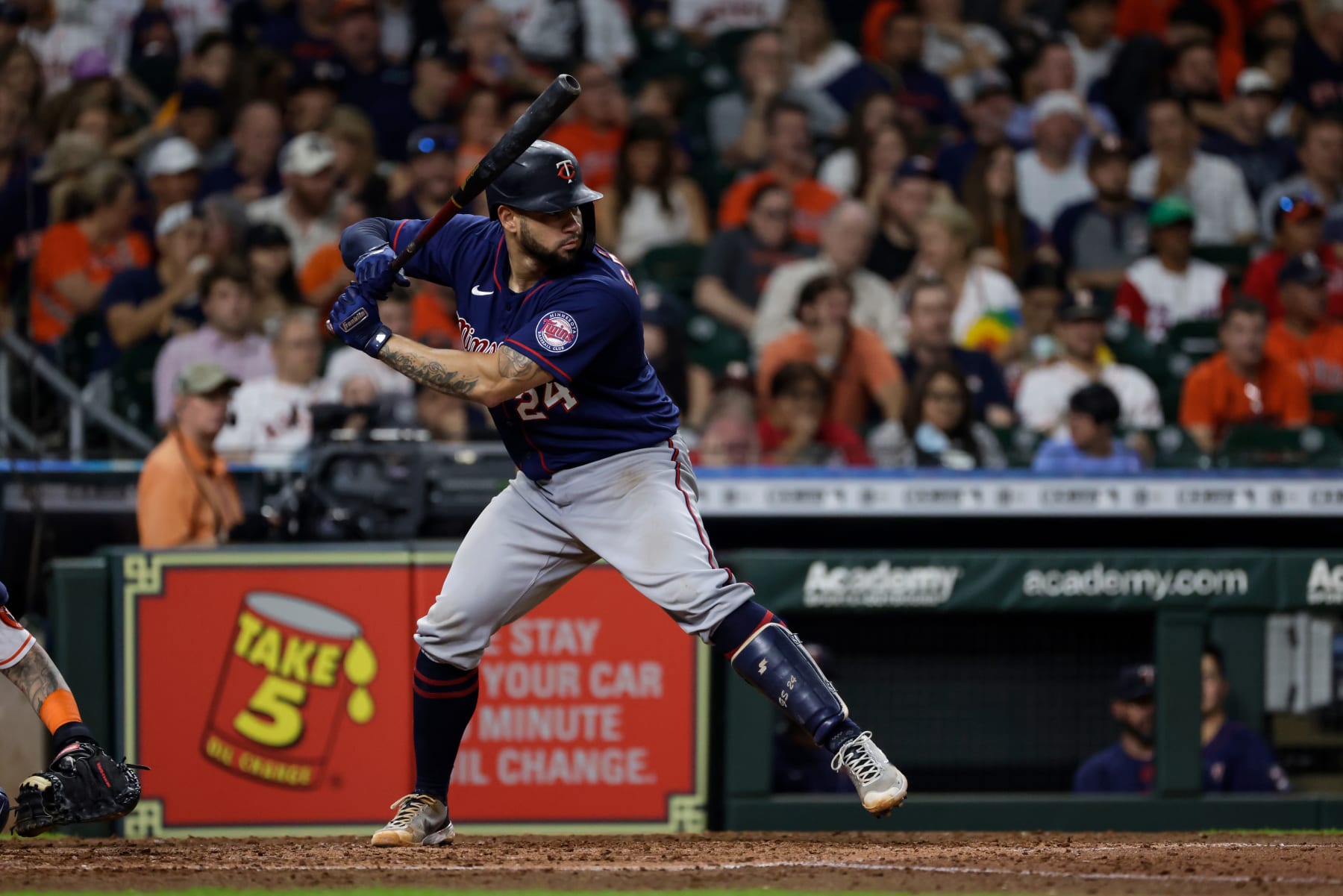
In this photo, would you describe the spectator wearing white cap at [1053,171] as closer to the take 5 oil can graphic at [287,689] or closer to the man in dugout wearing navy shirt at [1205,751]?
the man in dugout wearing navy shirt at [1205,751]

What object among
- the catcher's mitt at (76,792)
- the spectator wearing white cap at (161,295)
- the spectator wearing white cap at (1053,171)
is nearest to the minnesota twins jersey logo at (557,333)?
the catcher's mitt at (76,792)

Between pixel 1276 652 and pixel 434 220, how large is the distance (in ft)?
11.2

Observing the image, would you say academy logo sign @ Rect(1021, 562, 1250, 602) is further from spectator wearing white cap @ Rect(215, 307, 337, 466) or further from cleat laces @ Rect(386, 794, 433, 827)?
spectator wearing white cap @ Rect(215, 307, 337, 466)

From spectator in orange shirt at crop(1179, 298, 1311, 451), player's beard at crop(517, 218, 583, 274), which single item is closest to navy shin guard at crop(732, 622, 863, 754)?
player's beard at crop(517, 218, 583, 274)

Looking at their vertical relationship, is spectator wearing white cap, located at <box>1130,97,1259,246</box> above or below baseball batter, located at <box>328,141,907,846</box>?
above

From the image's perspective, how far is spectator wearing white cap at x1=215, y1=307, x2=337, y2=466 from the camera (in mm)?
7625

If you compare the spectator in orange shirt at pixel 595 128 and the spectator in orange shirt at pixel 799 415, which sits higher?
the spectator in orange shirt at pixel 595 128

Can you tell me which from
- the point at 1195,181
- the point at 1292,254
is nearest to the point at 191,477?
the point at 1292,254

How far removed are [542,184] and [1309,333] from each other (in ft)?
19.0

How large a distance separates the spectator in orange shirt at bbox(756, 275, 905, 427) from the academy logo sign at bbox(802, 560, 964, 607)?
1.87 m

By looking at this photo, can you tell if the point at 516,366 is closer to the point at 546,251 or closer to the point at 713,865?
the point at 546,251

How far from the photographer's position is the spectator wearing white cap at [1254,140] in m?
10.7

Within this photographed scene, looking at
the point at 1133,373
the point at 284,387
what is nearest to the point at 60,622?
the point at 284,387

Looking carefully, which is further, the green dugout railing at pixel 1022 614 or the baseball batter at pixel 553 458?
the green dugout railing at pixel 1022 614
